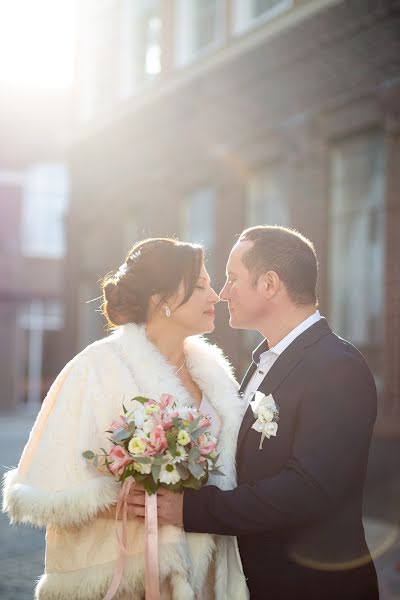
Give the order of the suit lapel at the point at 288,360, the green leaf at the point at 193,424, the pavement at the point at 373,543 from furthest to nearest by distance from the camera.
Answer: the pavement at the point at 373,543, the suit lapel at the point at 288,360, the green leaf at the point at 193,424

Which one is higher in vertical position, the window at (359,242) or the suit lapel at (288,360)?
the window at (359,242)

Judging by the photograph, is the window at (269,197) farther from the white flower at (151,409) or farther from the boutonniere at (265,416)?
the white flower at (151,409)

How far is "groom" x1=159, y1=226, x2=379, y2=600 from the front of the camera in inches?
129

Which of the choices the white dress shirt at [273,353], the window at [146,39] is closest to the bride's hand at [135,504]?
the white dress shirt at [273,353]

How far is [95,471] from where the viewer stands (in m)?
3.65

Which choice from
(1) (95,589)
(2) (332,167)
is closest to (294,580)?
(1) (95,589)

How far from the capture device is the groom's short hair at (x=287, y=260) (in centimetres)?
362

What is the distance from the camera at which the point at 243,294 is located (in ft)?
12.3

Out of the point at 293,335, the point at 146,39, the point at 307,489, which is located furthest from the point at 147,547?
the point at 146,39

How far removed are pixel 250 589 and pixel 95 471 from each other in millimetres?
730

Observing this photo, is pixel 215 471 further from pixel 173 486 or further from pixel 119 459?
pixel 119 459

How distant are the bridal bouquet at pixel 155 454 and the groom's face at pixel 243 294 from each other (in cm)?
50

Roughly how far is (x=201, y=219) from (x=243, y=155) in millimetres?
1865

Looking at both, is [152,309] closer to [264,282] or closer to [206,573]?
[264,282]
